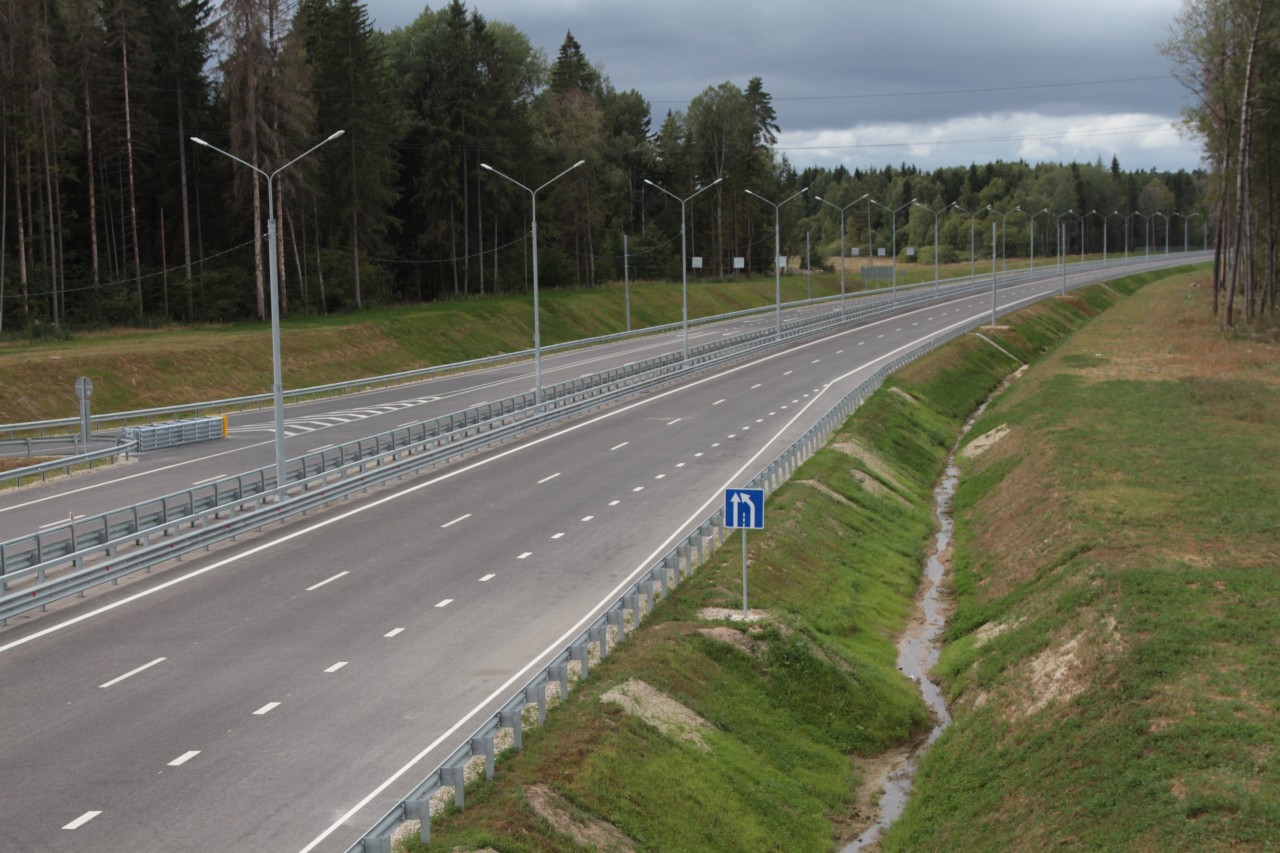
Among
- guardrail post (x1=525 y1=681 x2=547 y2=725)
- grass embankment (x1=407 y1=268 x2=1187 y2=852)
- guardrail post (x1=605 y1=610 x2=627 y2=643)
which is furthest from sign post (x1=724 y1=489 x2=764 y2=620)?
guardrail post (x1=525 y1=681 x2=547 y2=725)

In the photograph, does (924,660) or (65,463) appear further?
(65,463)

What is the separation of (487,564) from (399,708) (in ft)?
33.3

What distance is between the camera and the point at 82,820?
53.5 feet

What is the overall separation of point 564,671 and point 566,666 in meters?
0.45

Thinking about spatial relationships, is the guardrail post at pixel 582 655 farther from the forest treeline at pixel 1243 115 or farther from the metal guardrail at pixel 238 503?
the forest treeline at pixel 1243 115

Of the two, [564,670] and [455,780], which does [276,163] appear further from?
[455,780]

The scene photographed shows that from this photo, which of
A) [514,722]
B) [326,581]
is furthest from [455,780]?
[326,581]

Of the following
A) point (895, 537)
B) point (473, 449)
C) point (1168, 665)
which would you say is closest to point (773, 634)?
point (1168, 665)

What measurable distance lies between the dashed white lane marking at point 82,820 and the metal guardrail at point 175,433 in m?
34.8

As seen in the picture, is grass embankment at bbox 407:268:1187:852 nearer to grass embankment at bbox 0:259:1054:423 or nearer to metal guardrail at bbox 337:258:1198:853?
metal guardrail at bbox 337:258:1198:853

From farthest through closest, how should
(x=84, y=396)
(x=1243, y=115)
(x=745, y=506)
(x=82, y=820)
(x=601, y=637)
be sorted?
(x=1243, y=115)
(x=84, y=396)
(x=745, y=506)
(x=601, y=637)
(x=82, y=820)

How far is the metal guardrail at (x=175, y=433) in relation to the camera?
50.2 meters

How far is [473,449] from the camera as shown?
4753 centimetres

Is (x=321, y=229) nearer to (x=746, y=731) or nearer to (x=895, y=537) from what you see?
(x=895, y=537)
